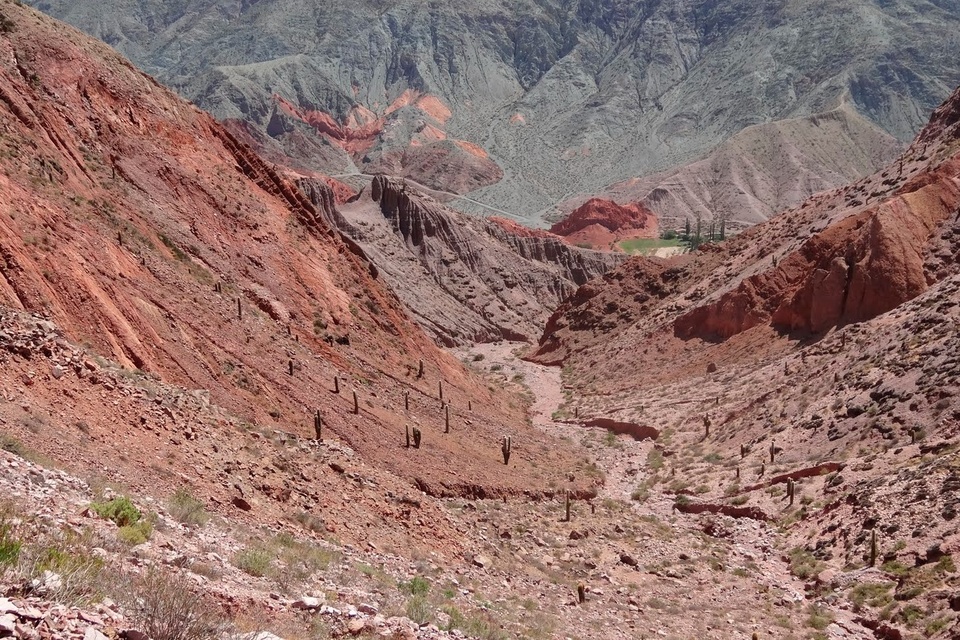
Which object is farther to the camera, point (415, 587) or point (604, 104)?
point (604, 104)

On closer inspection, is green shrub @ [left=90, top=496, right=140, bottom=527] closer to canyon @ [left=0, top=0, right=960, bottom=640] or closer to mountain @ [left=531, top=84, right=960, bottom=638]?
canyon @ [left=0, top=0, right=960, bottom=640]

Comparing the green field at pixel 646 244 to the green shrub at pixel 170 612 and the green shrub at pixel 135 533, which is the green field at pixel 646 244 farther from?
the green shrub at pixel 170 612

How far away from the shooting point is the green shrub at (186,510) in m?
10.5

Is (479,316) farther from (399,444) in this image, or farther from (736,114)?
(736,114)

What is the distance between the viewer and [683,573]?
1927 centimetres

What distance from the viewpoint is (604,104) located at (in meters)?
176

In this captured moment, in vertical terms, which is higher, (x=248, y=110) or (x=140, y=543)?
(x=248, y=110)

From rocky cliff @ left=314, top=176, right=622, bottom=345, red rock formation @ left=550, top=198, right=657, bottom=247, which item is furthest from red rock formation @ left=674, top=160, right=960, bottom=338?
red rock formation @ left=550, top=198, right=657, bottom=247

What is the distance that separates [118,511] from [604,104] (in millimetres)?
175971

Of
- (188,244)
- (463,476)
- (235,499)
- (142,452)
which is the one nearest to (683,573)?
(463,476)

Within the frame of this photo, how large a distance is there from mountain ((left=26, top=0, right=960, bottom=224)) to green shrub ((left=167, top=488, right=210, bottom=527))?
353 feet

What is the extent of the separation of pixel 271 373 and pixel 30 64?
13616 millimetres

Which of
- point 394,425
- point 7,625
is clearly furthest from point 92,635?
point 394,425

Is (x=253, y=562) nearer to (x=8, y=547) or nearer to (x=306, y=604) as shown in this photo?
(x=306, y=604)
